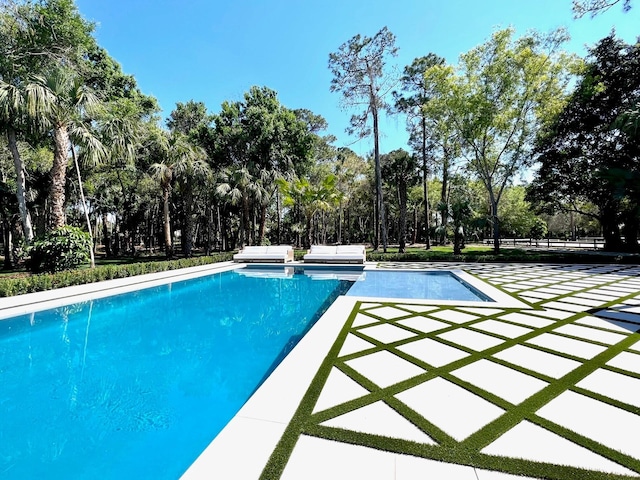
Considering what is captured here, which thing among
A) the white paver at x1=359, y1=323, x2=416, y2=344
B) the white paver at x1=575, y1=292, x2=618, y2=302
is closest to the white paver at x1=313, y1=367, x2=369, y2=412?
the white paver at x1=359, y1=323, x2=416, y2=344

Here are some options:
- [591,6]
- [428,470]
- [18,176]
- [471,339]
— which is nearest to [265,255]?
[18,176]

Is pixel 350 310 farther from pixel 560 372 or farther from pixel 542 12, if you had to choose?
pixel 542 12

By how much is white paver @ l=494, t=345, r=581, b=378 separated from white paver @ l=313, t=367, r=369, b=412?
196cm

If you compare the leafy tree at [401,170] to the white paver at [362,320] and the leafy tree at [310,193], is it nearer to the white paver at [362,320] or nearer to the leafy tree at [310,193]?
the leafy tree at [310,193]

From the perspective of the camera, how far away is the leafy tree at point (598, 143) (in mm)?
14961

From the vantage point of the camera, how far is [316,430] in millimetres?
2256

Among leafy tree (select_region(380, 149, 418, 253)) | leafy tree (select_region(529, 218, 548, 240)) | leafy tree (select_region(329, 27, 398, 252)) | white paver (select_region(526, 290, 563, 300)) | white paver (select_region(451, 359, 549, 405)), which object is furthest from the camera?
leafy tree (select_region(529, 218, 548, 240))

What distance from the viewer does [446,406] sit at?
2582 mm

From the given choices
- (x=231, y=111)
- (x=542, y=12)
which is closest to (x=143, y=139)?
(x=231, y=111)

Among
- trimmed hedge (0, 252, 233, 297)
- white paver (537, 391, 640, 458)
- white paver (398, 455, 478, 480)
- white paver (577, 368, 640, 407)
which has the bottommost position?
white paver (577, 368, 640, 407)

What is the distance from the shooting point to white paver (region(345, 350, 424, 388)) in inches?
123

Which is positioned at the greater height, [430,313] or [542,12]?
[542,12]

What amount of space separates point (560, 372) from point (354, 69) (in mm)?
17795

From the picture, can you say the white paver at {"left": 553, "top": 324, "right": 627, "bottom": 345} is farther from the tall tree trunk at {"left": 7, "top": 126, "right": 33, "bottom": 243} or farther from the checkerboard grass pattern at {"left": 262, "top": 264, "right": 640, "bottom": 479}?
the tall tree trunk at {"left": 7, "top": 126, "right": 33, "bottom": 243}
